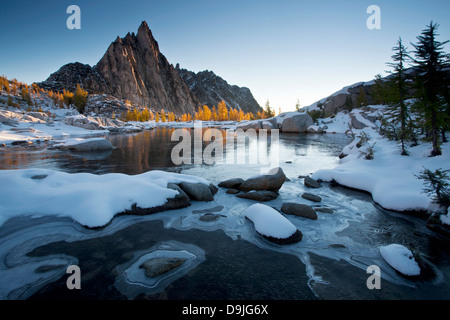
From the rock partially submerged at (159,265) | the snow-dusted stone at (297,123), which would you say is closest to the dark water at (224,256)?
the rock partially submerged at (159,265)

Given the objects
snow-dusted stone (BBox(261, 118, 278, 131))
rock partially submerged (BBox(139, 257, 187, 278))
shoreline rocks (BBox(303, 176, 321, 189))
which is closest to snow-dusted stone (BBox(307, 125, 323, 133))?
snow-dusted stone (BBox(261, 118, 278, 131))

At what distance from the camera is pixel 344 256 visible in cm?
439

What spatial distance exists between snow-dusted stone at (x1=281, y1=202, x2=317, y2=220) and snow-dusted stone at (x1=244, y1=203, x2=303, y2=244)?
1.29 meters

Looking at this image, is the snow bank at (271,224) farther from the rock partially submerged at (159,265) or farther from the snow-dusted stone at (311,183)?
the snow-dusted stone at (311,183)

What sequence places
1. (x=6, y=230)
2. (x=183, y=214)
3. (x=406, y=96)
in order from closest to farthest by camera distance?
(x=6, y=230) → (x=183, y=214) → (x=406, y=96)

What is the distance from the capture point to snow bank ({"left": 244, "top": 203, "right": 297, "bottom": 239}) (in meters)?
5.00

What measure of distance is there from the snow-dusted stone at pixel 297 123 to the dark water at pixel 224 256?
4667 centimetres

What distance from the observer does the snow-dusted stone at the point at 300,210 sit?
6.34 m

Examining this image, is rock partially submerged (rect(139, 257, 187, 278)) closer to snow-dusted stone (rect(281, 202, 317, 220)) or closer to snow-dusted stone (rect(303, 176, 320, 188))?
snow-dusted stone (rect(281, 202, 317, 220))

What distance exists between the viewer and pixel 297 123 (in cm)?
5012
